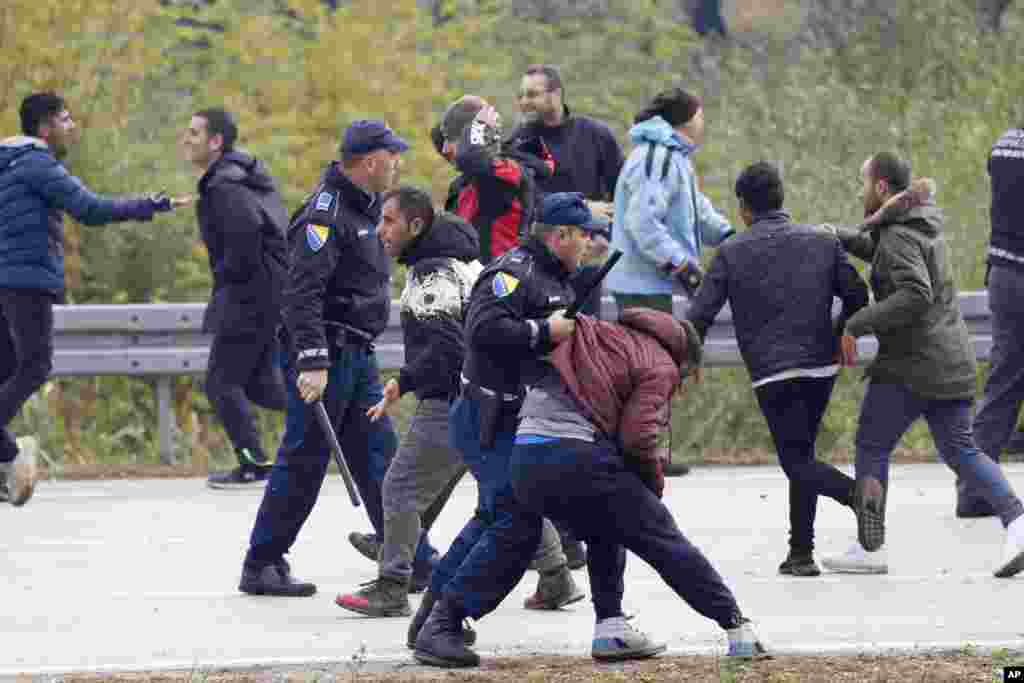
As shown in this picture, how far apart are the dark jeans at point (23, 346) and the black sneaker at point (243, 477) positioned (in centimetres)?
116

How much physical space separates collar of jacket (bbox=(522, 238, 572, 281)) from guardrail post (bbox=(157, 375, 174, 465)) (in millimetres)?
6375

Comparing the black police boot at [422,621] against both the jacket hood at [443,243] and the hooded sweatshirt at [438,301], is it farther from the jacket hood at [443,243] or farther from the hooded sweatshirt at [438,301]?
the jacket hood at [443,243]

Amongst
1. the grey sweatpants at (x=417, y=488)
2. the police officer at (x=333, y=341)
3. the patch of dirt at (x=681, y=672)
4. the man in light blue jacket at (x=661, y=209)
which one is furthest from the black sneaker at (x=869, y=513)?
the man in light blue jacket at (x=661, y=209)

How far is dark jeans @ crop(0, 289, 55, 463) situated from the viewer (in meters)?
11.6

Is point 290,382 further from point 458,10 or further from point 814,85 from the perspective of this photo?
point 458,10

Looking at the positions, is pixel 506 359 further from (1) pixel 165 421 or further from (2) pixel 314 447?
(1) pixel 165 421

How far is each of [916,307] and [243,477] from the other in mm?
4439

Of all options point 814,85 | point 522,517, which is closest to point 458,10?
point 814,85

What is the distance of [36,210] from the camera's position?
11.6 m

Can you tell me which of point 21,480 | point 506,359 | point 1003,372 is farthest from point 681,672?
point 21,480

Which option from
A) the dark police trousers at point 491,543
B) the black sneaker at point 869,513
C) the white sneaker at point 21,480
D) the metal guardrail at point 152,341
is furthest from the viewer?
the metal guardrail at point 152,341

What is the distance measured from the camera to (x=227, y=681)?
7.34 metres

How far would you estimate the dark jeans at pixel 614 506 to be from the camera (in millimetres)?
7273

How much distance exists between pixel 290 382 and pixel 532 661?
1.82m
